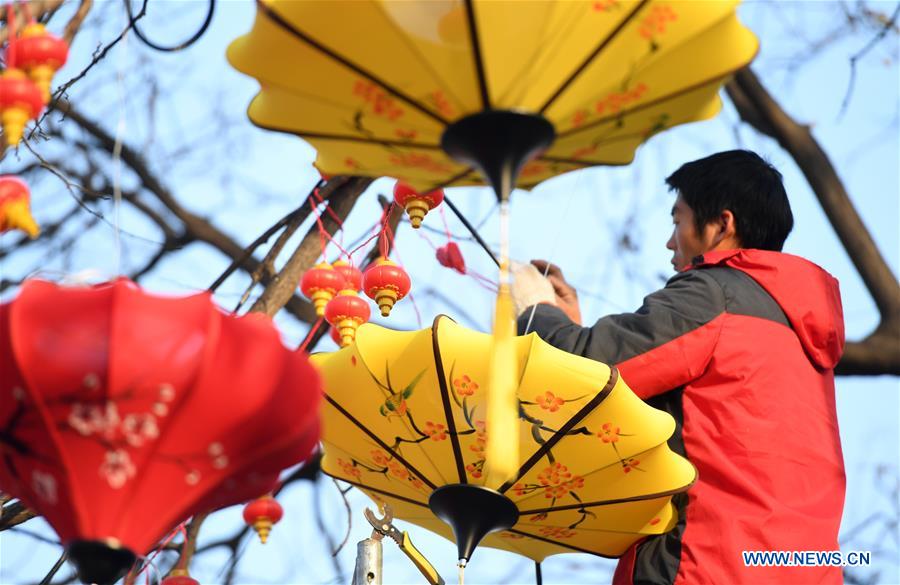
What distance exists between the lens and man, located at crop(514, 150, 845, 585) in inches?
120

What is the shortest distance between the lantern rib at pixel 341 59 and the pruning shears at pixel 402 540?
102 cm

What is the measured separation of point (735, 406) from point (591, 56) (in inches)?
39.4

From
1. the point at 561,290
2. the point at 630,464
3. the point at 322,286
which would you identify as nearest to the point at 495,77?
the point at 630,464

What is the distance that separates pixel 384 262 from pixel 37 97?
1.21 metres

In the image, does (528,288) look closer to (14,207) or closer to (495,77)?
(495,77)

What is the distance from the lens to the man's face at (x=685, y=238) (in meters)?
3.59

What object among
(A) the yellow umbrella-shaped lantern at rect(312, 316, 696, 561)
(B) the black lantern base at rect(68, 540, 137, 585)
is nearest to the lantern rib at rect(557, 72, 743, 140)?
(A) the yellow umbrella-shaped lantern at rect(312, 316, 696, 561)

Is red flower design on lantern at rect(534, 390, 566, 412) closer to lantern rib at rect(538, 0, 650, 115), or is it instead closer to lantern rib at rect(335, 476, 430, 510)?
lantern rib at rect(335, 476, 430, 510)

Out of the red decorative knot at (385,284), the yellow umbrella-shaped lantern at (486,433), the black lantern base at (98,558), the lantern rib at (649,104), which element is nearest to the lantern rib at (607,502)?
the yellow umbrella-shaped lantern at (486,433)

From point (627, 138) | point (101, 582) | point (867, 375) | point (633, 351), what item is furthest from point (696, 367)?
point (867, 375)

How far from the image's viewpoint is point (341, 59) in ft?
8.19

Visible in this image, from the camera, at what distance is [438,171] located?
8.94ft

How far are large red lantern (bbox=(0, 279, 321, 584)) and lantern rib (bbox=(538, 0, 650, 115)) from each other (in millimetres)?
658

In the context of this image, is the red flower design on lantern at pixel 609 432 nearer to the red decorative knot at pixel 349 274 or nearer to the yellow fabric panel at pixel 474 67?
the yellow fabric panel at pixel 474 67
